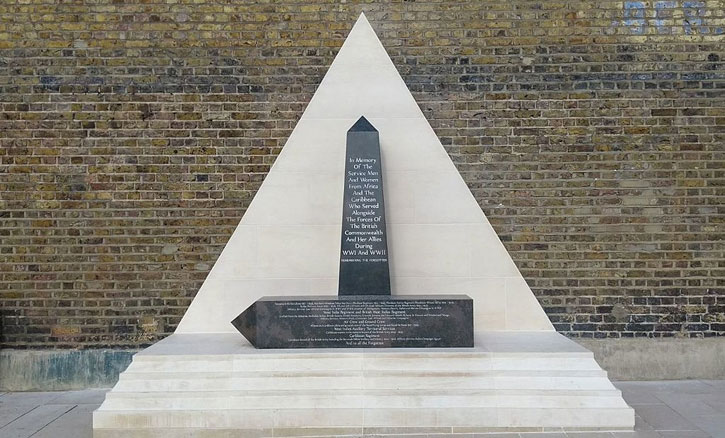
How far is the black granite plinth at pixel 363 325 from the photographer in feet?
15.6

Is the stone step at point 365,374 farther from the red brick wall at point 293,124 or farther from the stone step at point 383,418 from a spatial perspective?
the red brick wall at point 293,124

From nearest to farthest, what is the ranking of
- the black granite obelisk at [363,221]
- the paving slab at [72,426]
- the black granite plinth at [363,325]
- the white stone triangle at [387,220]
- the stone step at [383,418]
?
the stone step at [383,418]
the paving slab at [72,426]
the black granite plinth at [363,325]
the black granite obelisk at [363,221]
the white stone triangle at [387,220]

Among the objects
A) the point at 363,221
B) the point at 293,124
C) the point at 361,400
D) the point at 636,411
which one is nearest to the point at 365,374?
the point at 361,400

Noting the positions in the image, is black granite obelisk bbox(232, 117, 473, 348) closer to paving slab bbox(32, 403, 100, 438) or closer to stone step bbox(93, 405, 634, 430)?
stone step bbox(93, 405, 634, 430)

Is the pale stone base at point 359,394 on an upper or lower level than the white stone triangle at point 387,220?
lower

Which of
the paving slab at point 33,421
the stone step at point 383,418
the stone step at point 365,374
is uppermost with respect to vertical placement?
the stone step at point 365,374

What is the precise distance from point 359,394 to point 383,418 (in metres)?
0.26

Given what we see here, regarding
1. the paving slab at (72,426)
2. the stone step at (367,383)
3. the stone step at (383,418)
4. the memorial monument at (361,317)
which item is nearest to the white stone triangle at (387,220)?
the memorial monument at (361,317)

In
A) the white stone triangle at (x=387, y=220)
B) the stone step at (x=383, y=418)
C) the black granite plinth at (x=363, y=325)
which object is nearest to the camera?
the stone step at (x=383, y=418)

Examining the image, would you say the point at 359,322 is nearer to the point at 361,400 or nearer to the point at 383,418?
the point at 361,400

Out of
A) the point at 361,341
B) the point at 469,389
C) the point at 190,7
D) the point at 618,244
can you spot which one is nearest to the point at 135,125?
the point at 190,7

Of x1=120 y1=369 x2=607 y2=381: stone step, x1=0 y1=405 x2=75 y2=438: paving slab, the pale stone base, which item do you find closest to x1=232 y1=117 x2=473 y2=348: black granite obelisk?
the pale stone base

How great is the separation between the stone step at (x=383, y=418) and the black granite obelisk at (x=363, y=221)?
50.6 inches

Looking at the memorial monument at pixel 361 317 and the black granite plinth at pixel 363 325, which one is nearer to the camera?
the memorial monument at pixel 361 317
